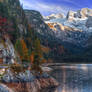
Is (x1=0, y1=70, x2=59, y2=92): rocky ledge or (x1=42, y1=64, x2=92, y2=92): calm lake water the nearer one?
(x1=0, y1=70, x2=59, y2=92): rocky ledge

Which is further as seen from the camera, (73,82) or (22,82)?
(73,82)

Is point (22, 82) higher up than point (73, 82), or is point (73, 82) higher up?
point (22, 82)

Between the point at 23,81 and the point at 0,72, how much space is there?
886cm

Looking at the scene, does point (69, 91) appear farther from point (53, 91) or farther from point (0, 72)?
point (0, 72)

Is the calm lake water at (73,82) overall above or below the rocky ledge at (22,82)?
below

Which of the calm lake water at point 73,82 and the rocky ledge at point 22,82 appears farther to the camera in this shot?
the calm lake water at point 73,82

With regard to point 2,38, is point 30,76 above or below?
below

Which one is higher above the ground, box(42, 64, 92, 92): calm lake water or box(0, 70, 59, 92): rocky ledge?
box(0, 70, 59, 92): rocky ledge

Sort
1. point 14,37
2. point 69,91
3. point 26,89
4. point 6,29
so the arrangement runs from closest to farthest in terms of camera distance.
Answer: point 26,89
point 69,91
point 6,29
point 14,37

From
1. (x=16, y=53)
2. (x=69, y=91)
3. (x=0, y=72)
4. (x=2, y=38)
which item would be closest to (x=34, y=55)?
(x=16, y=53)

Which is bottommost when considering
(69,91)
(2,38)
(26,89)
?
(69,91)

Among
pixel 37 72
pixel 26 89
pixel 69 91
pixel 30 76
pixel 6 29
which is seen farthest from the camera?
pixel 6 29

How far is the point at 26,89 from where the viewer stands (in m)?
60.8

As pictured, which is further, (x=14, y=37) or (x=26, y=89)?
(x=14, y=37)
